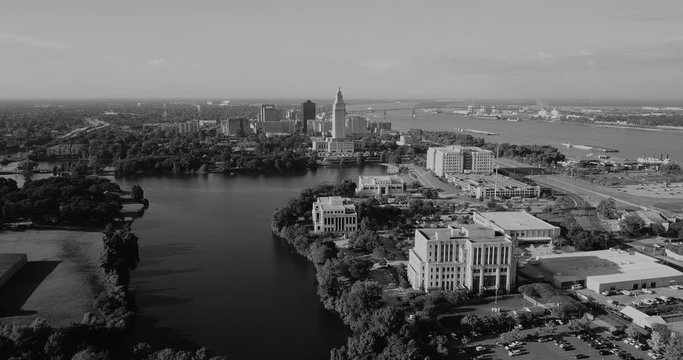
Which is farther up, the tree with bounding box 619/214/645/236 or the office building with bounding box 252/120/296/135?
the office building with bounding box 252/120/296/135

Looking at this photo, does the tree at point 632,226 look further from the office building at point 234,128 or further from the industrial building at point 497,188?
the office building at point 234,128

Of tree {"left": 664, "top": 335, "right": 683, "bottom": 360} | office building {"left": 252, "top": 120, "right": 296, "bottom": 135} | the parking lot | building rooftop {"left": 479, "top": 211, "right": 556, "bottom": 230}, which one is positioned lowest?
the parking lot

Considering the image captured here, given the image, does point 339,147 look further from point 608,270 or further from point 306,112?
point 608,270

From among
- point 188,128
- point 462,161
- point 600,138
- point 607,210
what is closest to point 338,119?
point 462,161

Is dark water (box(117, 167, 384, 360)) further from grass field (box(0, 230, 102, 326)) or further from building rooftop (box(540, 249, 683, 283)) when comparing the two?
building rooftop (box(540, 249, 683, 283))

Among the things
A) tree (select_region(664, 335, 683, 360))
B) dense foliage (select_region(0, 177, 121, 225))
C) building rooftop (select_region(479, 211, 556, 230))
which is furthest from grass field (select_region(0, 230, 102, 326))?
building rooftop (select_region(479, 211, 556, 230))

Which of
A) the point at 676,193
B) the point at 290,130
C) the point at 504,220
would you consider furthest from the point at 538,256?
the point at 290,130

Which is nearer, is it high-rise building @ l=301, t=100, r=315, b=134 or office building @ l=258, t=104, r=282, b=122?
high-rise building @ l=301, t=100, r=315, b=134
